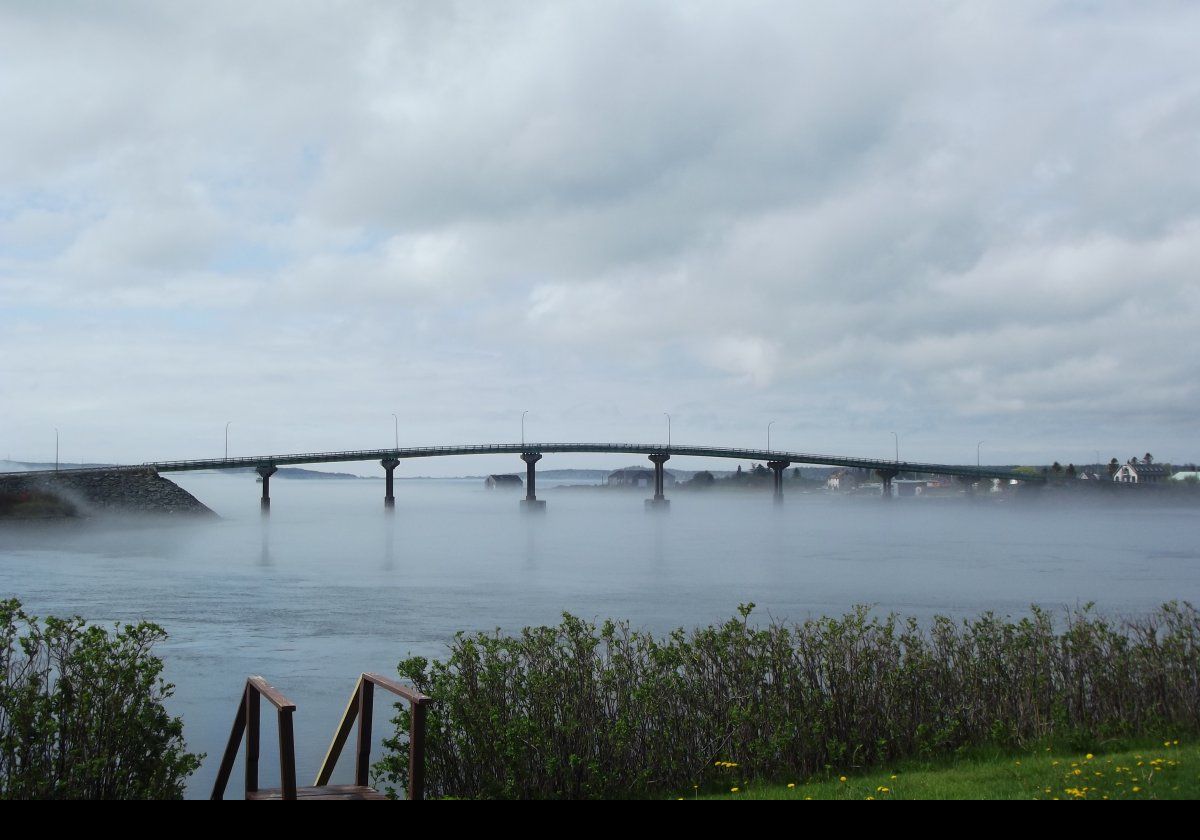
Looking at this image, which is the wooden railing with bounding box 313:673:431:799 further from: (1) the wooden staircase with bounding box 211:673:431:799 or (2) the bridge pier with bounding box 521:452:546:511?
(2) the bridge pier with bounding box 521:452:546:511

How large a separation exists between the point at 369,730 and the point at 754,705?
603cm

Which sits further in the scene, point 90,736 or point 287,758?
point 90,736

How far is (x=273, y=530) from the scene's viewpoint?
Answer: 11431cm

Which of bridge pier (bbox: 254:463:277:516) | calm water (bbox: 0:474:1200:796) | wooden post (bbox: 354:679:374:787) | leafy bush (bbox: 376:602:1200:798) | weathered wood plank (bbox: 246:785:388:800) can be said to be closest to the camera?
weathered wood plank (bbox: 246:785:388:800)

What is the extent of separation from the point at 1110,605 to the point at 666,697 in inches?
1493

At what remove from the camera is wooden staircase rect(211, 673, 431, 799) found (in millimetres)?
9320

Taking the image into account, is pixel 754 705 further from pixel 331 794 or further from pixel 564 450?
pixel 564 450

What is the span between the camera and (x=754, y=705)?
47.9 ft

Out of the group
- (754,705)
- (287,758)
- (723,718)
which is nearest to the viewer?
(287,758)

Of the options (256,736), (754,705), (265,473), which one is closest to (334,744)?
(256,736)

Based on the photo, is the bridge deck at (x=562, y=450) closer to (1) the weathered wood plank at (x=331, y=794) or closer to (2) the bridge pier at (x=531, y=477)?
(2) the bridge pier at (x=531, y=477)

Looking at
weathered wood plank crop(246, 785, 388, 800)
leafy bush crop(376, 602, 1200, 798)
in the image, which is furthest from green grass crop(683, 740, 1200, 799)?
weathered wood plank crop(246, 785, 388, 800)

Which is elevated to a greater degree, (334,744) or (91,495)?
(91,495)

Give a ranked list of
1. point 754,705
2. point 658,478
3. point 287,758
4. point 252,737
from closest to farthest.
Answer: point 287,758, point 252,737, point 754,705, point 658,478
